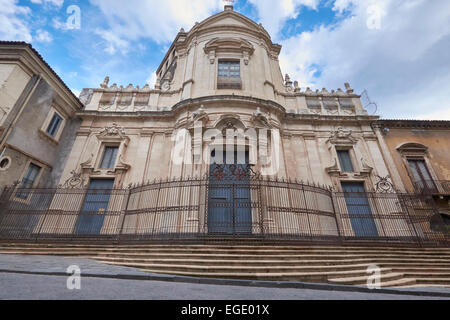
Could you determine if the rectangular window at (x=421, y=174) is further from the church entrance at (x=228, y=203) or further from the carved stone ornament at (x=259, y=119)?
the church entrance at (x=228, y=203)

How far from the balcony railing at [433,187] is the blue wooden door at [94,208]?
16.5 m

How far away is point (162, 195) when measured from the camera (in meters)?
9.01

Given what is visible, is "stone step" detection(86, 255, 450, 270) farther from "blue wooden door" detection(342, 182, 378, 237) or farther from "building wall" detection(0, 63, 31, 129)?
"building wall" detection(0, 63, 31, 129)

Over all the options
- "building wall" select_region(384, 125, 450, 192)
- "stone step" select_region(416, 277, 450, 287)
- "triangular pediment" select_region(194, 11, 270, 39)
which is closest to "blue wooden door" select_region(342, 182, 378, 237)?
"building wall" select_region(384, 125, 450, 192)

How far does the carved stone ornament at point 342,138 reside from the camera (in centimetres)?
1210

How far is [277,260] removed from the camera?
5457 millimetres

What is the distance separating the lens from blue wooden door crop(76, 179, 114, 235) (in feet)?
30.7

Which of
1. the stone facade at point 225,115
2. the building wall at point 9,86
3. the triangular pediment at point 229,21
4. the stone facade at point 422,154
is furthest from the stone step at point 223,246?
the triangular pediment at point 229,21

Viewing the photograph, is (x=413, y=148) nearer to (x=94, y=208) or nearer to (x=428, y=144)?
(x=428, y=144)

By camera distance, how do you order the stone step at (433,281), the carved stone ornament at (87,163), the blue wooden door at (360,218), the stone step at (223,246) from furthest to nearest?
the carved stone ornament at (87,163) < the blue wooden door at (360,218) < the stone step at (223,246) < the stone step at (433,281)

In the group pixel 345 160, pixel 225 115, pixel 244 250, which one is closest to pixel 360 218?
pixel 345 160

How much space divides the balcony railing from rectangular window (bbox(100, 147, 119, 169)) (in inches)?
683

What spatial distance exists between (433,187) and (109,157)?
18750 millimetres

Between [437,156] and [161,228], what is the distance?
16724 millimetres
